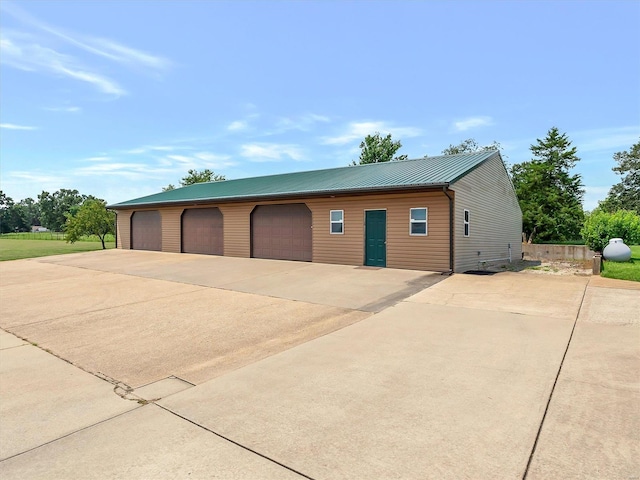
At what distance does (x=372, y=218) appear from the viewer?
1400 cm

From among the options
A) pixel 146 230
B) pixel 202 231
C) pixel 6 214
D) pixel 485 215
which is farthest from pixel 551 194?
pixel 6 214

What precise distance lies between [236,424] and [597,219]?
30.5 meters

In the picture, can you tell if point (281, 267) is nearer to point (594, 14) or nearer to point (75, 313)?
point (75, 313)

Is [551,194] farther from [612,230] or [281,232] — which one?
[281,232]

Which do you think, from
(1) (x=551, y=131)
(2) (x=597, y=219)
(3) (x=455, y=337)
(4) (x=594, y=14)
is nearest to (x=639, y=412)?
(3) (x=455, y=337)

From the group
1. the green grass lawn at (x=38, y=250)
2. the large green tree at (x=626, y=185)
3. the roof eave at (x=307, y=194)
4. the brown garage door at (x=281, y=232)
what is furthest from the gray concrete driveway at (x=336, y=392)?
the large green tree at (x=626, y=185)

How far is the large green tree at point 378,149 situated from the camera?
4219cm

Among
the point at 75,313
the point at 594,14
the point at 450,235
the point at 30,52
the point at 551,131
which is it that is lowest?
the point at 75,313

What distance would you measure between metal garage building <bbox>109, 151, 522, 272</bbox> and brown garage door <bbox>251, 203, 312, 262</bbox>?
5 cm

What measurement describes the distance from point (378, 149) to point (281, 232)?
96.1ft

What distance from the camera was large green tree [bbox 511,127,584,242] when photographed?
104 feet

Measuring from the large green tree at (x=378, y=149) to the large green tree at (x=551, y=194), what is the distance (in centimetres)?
1403

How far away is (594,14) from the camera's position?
10.1 metres

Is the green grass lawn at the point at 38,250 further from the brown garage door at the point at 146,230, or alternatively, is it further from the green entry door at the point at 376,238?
the green entry door at the point at 376,238
